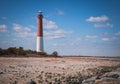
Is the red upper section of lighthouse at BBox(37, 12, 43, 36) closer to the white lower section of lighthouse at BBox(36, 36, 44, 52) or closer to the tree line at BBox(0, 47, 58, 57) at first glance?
the white lower section of lighthouse at BBox(36, 36, 44, 52)

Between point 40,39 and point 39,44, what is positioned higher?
point 40,39

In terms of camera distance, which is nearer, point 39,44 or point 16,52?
point 16,52

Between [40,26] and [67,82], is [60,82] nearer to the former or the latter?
[67,82]

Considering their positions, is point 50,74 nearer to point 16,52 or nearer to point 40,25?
point 16,52

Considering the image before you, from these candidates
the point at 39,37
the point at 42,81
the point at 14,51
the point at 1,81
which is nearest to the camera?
the point at 1,81

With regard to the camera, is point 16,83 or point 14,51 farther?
point 14,51

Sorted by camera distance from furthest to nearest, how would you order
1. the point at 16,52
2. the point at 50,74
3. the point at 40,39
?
the point at 40,39
the point at 16,52
the point at 50,74

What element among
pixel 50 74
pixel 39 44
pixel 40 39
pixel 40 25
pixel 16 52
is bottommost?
pixel 50 74

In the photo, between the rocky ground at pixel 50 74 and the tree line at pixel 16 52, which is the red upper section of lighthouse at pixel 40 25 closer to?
the tree line at pixel 16 52

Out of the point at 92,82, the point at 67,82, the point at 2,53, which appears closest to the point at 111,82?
the point at 92,82

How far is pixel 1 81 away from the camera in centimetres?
1612

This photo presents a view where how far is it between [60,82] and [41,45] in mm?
42265

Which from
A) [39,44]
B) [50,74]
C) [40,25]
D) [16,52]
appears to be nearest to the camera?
[50,74]

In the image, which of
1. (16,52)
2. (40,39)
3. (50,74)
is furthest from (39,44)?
(50,74)
